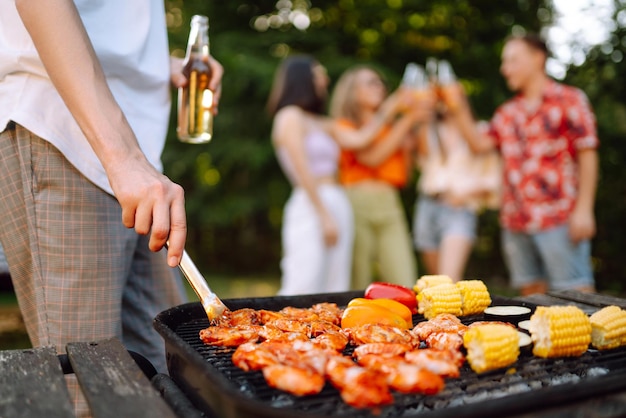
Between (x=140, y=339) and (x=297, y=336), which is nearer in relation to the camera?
(x=297, y=336)

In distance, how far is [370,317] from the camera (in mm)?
1805

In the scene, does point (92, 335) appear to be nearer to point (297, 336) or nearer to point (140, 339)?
point (140, 339)

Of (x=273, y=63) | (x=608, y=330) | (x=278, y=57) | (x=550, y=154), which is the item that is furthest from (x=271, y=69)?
(x=608, y=330)

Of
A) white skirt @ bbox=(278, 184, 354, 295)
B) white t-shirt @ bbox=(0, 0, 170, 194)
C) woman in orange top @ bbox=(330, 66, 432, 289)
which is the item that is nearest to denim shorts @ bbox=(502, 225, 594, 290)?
woman in orange top @ bbox=(330, 66, 432, 289)

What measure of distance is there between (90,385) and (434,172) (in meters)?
4.53

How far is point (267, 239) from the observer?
11484 mm

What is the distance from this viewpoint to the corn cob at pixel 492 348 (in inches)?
56.0

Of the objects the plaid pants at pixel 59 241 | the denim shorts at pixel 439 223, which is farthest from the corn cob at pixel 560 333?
the denim shorts at pixel 439 223

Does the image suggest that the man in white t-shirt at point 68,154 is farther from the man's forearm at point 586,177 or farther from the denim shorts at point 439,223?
the denim shorts at point 439,223

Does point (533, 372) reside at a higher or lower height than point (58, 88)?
lower

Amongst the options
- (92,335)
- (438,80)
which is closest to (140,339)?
(92,335)

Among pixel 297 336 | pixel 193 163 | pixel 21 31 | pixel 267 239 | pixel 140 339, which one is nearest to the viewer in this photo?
pixel 297 336

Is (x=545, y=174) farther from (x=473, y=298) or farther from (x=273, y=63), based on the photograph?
(x=273, y=63)

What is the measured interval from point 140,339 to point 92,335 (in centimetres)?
32
